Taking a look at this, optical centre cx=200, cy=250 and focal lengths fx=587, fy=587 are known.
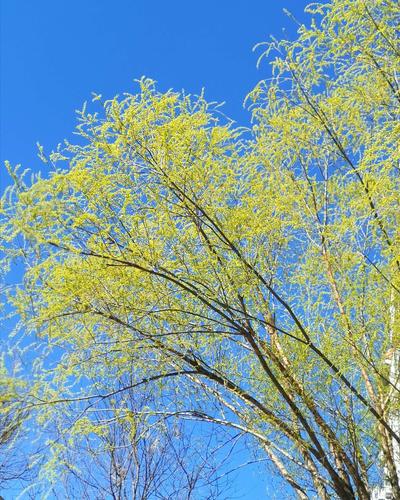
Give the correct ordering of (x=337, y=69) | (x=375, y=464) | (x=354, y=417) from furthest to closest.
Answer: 1. (x=375, y=464)
2. (x=354, y=417)
3. (x=337, y=69)

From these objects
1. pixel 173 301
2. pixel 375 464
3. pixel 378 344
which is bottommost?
pixel 375 464

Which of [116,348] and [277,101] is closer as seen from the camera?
[116,348]

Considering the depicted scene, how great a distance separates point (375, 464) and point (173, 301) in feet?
5.67

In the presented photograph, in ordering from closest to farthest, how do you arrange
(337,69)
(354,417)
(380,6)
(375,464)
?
(380,6) < (337,69) < (354,417) < (375,464)

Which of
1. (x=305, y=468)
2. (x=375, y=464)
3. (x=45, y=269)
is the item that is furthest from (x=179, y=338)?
(x=375, y=464)

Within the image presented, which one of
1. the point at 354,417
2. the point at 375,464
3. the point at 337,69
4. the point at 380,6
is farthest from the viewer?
the point at 375,464

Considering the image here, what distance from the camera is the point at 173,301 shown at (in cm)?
366

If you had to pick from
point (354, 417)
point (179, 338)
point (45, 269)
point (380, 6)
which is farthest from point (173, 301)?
point (380, 6)

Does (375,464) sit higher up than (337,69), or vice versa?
(337,69)

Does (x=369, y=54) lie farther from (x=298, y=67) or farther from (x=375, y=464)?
(x=375, y=464)

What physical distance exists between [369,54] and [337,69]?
27cm

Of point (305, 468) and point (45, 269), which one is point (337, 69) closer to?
point (45, 269)

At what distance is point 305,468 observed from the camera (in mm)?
3992

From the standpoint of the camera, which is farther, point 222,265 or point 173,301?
point 173,301
